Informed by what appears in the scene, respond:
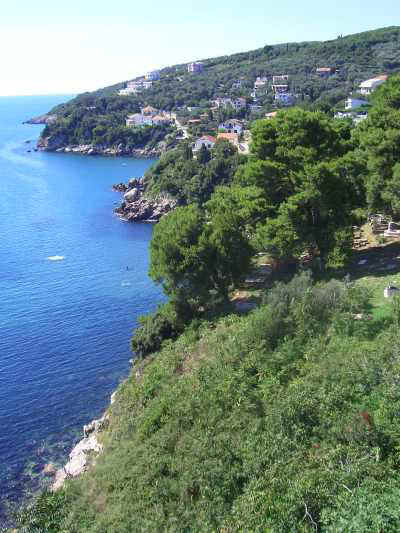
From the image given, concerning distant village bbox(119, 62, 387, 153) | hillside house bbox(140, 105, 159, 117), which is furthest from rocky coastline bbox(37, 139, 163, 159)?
hillside house bbox(140, 105, 159, 117)

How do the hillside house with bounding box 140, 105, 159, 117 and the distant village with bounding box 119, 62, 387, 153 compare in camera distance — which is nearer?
the distant village with bounding box 119, 62, 387, 153

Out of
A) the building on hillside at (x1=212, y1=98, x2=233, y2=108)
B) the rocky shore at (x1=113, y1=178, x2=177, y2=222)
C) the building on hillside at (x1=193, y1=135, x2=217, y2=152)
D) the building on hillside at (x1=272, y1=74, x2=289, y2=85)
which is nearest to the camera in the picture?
the rocky shore at (x1=113, y1=178, x2=177, y2=222)

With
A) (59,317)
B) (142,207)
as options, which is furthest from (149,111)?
(59,317)

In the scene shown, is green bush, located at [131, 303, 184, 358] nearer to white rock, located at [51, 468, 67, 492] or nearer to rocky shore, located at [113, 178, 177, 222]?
white rock, located at [51, 468, 67, 492]

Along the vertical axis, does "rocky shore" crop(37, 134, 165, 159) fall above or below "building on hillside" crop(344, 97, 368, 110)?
below

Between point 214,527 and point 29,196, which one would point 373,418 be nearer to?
point 214,527

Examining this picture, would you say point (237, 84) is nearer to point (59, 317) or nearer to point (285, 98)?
point (285, 98)

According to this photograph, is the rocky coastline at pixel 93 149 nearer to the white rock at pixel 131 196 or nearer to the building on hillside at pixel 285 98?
the building on hillside at pixel 285 98
